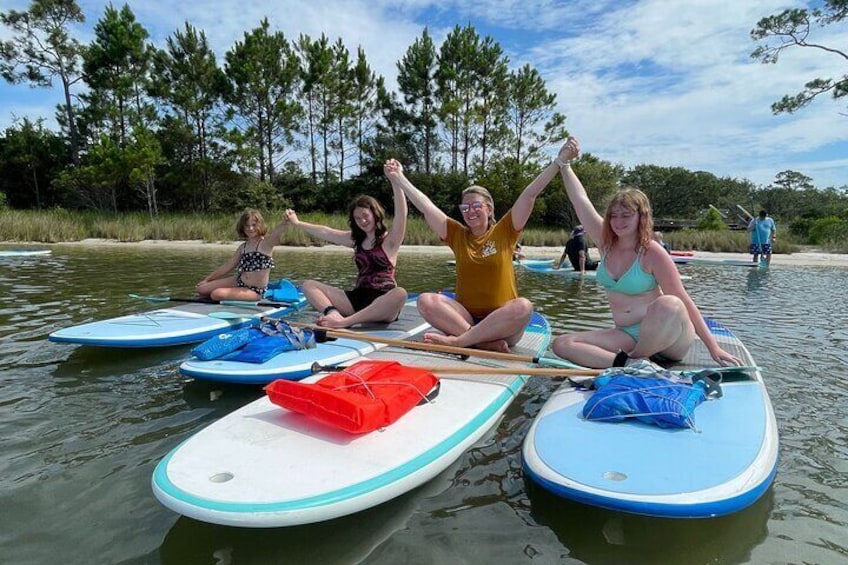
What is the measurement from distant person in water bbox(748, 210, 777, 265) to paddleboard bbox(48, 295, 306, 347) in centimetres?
1524

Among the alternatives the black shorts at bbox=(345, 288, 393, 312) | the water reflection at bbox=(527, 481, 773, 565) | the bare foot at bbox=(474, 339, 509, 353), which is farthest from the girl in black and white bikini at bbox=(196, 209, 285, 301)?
the water reflection at bbox=(527, 481, 773, 565)

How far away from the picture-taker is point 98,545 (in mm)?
2258

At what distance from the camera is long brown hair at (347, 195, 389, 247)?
5.32 metres

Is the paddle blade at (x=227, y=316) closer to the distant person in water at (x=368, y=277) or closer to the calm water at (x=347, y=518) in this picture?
the calm water at (x=347, y=518)

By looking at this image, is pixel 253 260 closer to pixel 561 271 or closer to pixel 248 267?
pixel 248 267

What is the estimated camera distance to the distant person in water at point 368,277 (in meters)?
5.23

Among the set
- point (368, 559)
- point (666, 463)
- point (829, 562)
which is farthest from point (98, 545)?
point (829, 562)

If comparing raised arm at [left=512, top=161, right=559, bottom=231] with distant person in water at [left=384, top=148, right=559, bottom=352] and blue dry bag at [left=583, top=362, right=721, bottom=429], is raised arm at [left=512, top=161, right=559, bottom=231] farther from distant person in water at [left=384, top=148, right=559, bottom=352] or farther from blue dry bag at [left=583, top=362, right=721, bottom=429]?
blue dry bag at [left=583, top=362, right=721, bottom=429]

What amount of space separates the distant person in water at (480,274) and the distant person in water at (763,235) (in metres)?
14.6

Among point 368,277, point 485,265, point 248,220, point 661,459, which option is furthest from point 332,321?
point 661,459

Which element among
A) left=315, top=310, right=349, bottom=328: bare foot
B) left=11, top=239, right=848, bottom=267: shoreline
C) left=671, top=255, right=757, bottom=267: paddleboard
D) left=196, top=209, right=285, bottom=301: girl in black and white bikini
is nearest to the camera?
left=315, top=310, right=349, bottom=328: bare foot

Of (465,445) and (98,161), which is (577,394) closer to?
(465,445)

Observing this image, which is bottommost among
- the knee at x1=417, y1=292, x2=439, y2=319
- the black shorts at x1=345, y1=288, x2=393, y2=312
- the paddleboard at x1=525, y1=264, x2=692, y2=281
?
the paddleboard at x1=525, y1=264, x2=692, y2=281

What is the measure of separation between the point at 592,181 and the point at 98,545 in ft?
96.7
